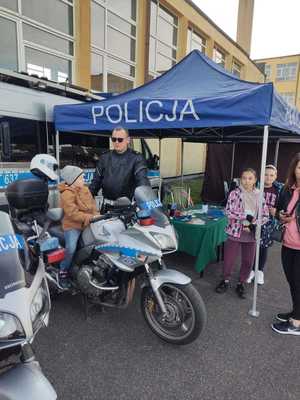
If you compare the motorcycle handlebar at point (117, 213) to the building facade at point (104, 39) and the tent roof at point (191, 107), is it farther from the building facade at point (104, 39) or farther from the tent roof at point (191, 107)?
the building facade at point (104, 39)

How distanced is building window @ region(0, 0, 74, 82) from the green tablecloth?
5225 mm

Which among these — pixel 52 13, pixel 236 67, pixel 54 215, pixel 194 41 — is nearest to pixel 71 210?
pixel 54 215

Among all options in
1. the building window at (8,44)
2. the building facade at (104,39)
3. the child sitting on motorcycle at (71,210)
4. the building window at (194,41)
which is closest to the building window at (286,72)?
the building facade at (104,39)

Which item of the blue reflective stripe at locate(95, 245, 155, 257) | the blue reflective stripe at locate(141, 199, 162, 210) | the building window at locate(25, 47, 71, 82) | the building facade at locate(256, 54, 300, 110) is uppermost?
the building facade at locate(256, 54, 300, 110)

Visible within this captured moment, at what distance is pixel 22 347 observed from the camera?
1292 millimetres

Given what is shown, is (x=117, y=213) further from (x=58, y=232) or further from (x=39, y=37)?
(x=39, y=37)

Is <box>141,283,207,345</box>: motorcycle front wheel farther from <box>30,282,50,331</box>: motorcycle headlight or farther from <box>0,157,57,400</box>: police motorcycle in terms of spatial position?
<box>0,157,57,400</box>: police motorcycle

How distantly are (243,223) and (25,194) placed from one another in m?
2.26

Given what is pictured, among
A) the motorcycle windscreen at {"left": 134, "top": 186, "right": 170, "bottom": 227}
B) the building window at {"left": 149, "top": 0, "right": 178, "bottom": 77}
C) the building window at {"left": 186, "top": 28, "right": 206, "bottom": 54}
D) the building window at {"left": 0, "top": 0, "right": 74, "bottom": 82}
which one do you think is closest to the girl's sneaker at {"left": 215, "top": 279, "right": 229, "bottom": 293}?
the motorcycle windscreen at {"left": 134, "top": 186, "right": 170, "bottom": 227}

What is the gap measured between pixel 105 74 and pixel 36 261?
9.15 m

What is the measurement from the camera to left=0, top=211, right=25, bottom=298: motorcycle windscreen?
132 cm

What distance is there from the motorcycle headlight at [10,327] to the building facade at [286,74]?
124 ft

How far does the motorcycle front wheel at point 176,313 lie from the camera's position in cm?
233

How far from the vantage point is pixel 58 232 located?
117 inches
